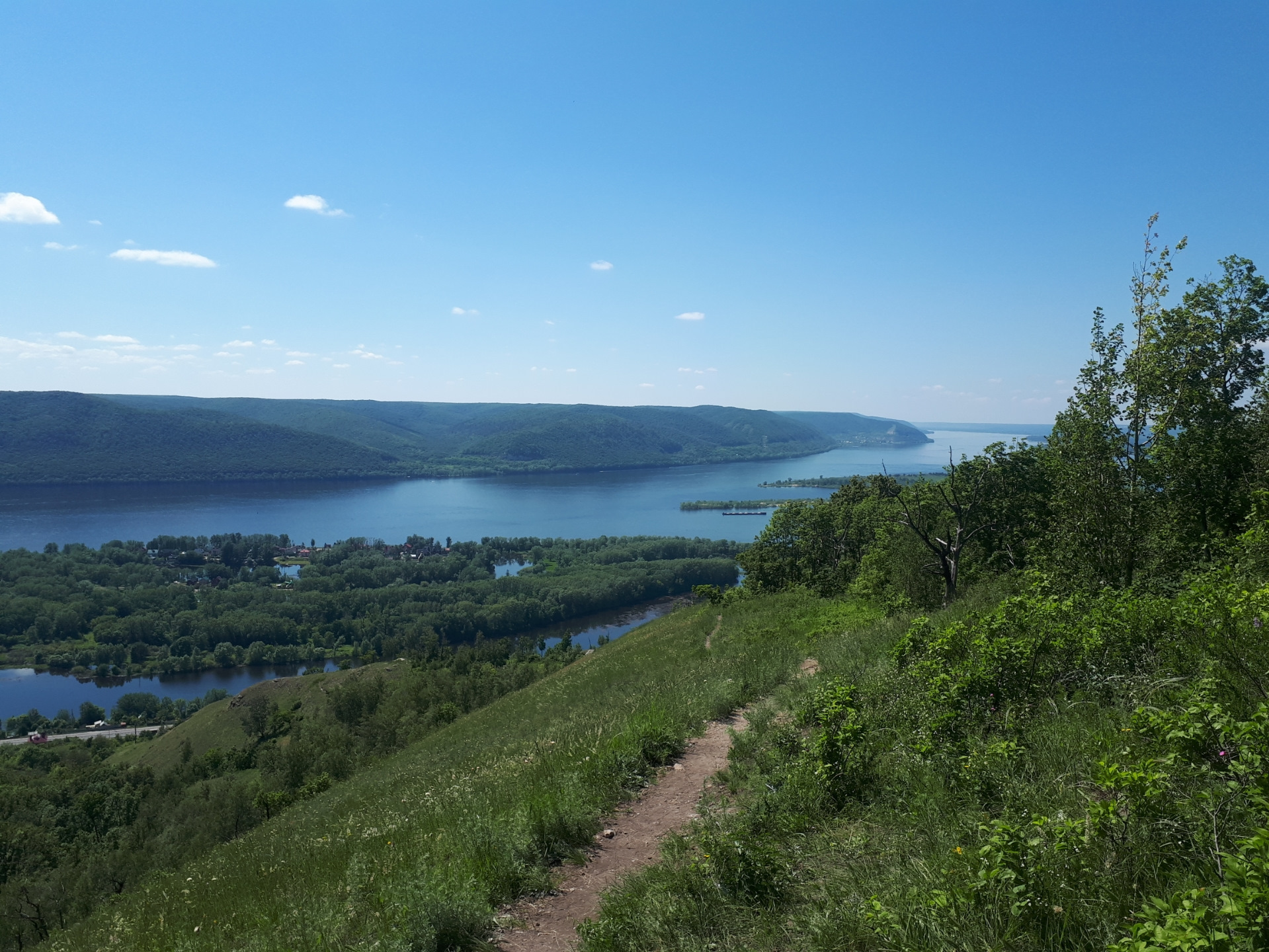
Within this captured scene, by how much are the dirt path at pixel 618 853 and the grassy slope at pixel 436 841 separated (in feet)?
0.70

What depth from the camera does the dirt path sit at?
15.4 feet

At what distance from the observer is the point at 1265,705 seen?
10.0ft

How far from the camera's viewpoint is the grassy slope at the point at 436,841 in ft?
16.5

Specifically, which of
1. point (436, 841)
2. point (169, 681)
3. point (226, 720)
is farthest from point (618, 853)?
point (169, 681)

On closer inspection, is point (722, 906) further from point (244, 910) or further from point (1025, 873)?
point (244, 910)

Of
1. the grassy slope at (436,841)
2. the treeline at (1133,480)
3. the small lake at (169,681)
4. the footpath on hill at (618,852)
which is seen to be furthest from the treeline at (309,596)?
the footpath on hill at (618,852)

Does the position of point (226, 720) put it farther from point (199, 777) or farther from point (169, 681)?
point (169, 681)

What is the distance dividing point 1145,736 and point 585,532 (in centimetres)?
15110

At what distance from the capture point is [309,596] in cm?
11119

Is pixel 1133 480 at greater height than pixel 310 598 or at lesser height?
greater

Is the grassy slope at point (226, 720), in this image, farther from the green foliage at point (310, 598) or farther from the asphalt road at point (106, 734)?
the green foliage at point (310, 598)

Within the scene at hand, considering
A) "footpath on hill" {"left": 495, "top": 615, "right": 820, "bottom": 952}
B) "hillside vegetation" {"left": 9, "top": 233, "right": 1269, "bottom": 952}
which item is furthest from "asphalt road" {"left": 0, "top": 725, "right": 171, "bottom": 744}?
"footpath on hill" {"left": 495, "top": 615, "right": 820, "bottom": 952}

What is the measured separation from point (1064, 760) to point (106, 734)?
9613cm

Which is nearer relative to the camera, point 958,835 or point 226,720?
point 958,835
